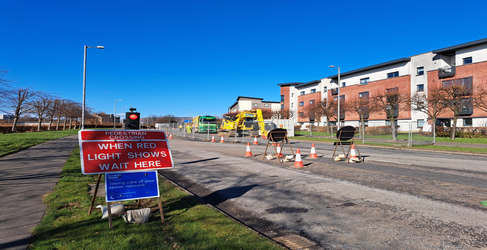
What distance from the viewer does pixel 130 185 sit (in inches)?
182

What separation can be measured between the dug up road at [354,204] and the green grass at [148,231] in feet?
1.68

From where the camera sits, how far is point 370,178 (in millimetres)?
8203

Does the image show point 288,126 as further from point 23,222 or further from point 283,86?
point 283,86

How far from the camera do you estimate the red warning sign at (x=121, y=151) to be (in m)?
4.42

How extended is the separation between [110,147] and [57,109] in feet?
198

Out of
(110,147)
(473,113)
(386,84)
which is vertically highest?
(386,84)

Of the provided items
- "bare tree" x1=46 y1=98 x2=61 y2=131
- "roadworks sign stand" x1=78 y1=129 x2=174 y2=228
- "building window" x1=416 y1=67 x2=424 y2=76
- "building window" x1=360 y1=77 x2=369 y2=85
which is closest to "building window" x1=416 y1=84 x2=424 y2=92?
"building window" x1=416 y1=67 x2=424 y2=76

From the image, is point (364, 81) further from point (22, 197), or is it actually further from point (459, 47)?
point (22, 197)

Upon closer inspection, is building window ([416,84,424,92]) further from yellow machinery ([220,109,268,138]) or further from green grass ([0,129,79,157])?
green grass ([0,129,79,157])

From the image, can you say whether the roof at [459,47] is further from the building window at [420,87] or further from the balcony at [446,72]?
the building window at [420,87]

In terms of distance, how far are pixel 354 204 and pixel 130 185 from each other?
13.6 ft

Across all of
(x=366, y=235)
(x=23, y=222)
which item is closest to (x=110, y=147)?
(x=23, y=222)

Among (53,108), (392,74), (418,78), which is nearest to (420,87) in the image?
(418,78)

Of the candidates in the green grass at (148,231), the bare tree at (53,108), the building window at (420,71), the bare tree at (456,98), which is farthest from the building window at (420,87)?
the bare tree at (53,108)
